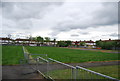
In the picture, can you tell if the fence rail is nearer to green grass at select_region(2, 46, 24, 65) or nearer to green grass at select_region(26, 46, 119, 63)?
green grass at select_region(2, 46, 24, 65)

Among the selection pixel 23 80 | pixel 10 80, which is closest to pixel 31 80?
pixel 23 80

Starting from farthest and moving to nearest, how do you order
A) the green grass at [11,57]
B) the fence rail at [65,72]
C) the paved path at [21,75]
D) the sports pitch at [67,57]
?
the sports pitch at [67,57] < the green grass at [11,57] < the paved path at [21,75] < the fence rail at [65,72]

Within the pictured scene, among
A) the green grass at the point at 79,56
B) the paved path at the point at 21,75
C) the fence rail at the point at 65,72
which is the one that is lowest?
the green grass at the point at 79,56

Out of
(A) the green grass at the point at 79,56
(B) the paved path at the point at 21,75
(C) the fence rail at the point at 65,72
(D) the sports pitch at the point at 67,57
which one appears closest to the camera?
(C) the fence rail at the point at 65,72

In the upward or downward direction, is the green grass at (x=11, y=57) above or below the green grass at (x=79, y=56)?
above

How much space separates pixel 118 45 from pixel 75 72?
47.2m

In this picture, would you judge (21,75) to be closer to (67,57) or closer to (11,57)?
(11,57)

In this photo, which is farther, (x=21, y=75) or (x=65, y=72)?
(x=21, y=75)

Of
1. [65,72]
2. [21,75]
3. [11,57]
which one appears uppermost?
[65,72]

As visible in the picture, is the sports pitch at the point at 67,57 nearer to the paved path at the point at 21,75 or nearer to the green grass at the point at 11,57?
the green grass at the point at 11,57

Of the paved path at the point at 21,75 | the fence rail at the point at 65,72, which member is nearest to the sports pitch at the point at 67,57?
the paved path at the point at 21,75

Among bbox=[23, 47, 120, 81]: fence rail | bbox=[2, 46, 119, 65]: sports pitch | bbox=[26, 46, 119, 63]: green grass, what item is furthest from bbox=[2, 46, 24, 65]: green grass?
bbox=[26, 46, 119, 63]: green grass

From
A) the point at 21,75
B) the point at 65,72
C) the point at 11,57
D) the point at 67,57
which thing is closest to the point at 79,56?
the point at 67,57

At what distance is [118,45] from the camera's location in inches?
1758
